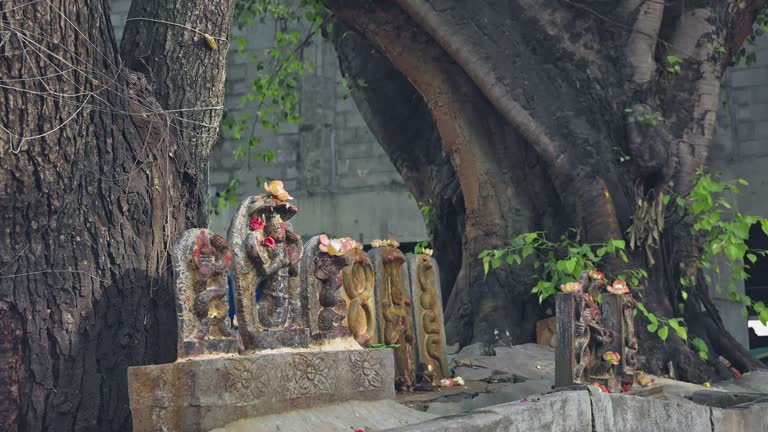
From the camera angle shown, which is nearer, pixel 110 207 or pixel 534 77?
pixel 110 207

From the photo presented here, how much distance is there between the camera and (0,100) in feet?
13.3

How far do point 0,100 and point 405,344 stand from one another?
2.84 m

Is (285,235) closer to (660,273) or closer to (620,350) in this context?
(620,350)

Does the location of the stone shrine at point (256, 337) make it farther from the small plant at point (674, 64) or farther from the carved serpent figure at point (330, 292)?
the small plant at point (674, 64)

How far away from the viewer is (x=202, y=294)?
4066mm

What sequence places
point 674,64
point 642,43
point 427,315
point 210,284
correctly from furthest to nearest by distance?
point 674,64 → point 642,43 → point 427,315 → point 210,284

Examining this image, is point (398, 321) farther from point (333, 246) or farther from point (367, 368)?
point (333, 246)

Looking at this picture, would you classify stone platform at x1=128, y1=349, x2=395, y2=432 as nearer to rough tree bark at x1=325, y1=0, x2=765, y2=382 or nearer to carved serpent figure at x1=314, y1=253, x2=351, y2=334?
carved serpent figure at x1=314, y1=253, x2=351, y2=334

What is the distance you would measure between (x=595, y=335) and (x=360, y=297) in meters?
1.52

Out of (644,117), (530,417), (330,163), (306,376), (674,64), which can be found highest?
(674,64)

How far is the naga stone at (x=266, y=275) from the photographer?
4.26 metres

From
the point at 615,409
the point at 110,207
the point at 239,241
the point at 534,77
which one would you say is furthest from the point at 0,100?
the point at 534,77

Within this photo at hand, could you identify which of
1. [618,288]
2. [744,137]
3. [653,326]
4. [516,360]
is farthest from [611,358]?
[744,137]

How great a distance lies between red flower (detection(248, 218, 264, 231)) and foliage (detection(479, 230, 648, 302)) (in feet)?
10.1
